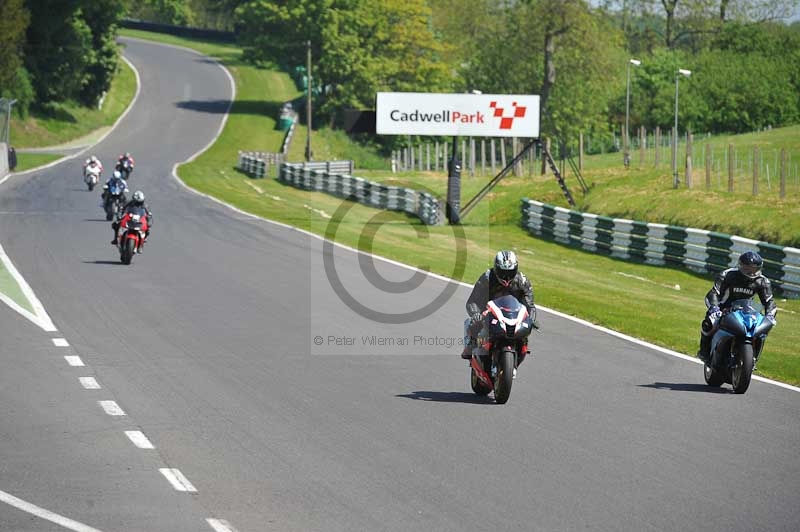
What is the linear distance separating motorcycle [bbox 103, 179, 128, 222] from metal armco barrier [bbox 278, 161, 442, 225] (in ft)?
40.4

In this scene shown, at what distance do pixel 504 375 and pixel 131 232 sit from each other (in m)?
16.0

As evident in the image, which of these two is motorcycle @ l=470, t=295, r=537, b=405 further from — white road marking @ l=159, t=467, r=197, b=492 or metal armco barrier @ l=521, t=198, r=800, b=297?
metal armco barrier @ l=521, t=198, r=800, b=297

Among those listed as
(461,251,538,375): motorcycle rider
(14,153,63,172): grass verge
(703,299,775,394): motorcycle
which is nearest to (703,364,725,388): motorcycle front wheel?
(703,299,775,394): motorcycle

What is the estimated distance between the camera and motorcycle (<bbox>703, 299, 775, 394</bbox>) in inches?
522

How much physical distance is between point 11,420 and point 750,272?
26.4ft

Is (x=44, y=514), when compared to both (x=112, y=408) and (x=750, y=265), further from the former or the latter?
(x=750, y=265)

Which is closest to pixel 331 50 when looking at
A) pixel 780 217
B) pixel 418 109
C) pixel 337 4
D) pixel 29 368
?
pixel 337 4

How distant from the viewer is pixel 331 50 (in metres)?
89.1

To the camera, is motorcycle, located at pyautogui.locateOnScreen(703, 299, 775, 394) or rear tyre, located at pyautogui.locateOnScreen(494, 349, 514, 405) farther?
motorcycle, located at pyautogui.locateOnScreen(703, 299, 775, 394)

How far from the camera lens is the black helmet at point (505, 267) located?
41.2 feet

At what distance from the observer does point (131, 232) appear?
2664 centimetres

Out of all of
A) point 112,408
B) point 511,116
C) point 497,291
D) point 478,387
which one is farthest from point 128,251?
point 511,116

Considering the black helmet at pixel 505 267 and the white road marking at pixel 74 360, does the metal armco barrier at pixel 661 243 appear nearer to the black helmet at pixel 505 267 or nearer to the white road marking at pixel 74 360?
the black helmet at pixel 505 267

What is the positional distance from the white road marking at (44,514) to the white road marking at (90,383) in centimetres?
439
